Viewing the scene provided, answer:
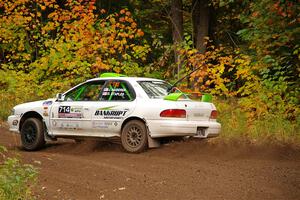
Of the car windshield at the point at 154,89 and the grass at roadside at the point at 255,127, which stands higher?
the car windshield at the point at 154,89

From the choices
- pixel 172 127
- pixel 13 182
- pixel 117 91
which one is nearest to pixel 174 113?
pixel 172 127

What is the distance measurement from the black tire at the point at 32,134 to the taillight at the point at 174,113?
3.25 meters

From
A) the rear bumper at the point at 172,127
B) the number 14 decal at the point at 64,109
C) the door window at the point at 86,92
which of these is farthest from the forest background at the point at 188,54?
the number 14 decal at the point at 64,109

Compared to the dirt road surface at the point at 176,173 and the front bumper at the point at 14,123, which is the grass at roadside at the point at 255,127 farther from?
the front bumper at the point at 14,123

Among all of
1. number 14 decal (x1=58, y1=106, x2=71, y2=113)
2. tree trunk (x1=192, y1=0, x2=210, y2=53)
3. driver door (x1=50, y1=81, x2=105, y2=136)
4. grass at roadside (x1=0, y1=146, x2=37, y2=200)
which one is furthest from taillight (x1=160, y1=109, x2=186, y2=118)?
tree trunk (x1=192, y1=0, x2=210, y2=53)

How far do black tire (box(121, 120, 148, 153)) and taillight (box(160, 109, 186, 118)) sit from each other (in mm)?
529

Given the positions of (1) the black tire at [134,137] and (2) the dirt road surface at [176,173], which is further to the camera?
(1) the black tire at [134,137]

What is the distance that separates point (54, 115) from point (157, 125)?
9.11 feet

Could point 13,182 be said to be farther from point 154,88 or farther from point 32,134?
point 32,134

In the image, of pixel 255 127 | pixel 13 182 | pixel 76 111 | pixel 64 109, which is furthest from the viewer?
pixel 255 127

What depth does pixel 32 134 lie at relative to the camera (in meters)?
14.2

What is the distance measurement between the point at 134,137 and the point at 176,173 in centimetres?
291

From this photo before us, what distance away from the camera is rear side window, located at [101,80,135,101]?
516 inches

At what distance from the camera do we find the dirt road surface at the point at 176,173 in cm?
857
